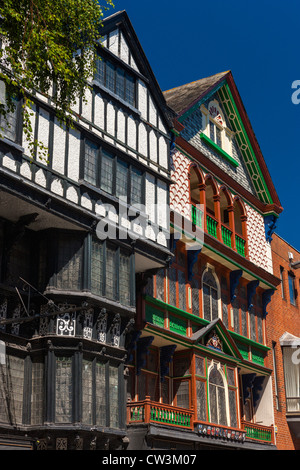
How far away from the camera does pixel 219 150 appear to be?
30.3 meters

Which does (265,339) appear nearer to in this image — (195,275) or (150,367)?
(195,275)

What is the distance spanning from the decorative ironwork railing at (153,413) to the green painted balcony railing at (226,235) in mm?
8574

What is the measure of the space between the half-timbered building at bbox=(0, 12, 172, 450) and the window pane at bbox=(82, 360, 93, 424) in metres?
0.03

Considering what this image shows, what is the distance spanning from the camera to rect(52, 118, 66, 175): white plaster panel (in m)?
19.6

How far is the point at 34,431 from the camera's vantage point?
18156 mm

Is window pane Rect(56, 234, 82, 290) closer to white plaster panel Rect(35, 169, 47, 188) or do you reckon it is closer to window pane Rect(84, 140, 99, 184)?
white plaster panel Rect(35, 169, 47, 188)

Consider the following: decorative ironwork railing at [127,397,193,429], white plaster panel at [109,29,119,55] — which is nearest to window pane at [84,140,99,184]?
white plaster panel at [109,29,119,55]

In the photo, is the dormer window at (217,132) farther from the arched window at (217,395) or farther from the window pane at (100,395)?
the window pane at (100,395)

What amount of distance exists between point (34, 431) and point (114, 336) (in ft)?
12.0

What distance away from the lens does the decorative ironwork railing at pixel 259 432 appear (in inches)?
1082

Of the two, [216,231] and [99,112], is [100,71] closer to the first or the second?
[99,112]

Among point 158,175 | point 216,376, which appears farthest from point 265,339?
point 158,175

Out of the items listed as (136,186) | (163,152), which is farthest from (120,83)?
(136,186)

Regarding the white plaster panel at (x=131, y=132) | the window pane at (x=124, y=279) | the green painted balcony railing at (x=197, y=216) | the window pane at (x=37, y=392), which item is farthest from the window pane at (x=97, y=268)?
the green painted balcony railing at (x=197, y=216)
